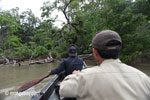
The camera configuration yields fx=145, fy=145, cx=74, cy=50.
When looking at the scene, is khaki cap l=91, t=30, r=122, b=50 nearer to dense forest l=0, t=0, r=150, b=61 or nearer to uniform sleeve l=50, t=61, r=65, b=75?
uniform sleeve l=50, t=61, r=65, b=75

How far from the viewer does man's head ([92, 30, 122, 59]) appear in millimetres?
1159

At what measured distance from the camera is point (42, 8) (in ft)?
58.0

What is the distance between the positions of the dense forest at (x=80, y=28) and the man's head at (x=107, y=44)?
8517 mm

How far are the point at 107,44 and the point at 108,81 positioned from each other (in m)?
0.29

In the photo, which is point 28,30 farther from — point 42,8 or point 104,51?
point 104,51

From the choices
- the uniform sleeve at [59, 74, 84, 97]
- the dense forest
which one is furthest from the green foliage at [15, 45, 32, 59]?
the uniform sleeve at [59, 74, 84, 97]

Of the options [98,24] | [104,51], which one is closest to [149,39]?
[98,24]

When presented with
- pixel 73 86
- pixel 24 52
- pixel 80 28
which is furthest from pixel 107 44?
pixel 24 52

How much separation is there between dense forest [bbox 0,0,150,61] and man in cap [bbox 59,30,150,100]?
28.0 feet

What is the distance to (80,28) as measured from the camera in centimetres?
1719

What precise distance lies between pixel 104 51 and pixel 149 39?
9404 mm

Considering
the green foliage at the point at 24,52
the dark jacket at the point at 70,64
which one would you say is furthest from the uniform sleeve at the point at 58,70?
the green foliage at the point at 24,52

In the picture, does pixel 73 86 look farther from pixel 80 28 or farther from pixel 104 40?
Result: pixel 80 28

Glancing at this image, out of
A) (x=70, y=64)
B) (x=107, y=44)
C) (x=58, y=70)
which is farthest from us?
(x=70, y=64)
